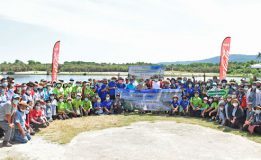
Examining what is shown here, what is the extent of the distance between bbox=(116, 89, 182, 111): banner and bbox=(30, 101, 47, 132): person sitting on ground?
4.96m

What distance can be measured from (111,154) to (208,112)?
296 inches

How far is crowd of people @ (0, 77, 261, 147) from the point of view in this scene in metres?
10.4

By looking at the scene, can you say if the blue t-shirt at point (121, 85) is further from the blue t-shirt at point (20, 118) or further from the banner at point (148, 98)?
the blue t-shirt at point (20, 118)

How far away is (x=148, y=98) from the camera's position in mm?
16688

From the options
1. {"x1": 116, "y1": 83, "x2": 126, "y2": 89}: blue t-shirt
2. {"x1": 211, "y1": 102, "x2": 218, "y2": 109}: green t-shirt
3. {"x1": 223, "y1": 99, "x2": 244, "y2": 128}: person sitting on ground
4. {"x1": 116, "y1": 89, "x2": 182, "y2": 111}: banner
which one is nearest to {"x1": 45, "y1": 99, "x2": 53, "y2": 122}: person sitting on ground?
{"x1": 116, "y1": 89, "x2": 182, "y2": 111}: banner

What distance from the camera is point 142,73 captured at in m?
19.6

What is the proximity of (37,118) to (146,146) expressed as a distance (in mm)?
4773

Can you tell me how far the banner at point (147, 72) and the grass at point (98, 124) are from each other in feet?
11.7

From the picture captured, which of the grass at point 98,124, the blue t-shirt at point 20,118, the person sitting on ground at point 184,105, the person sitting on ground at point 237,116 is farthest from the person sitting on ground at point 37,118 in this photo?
the person sitting on ground at point 237,116

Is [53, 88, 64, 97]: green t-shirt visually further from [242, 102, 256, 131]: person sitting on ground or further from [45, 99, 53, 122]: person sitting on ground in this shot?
[242, 102, 256, 131]: person sitting on ground

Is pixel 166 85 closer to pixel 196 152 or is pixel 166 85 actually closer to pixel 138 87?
pixel 138 87

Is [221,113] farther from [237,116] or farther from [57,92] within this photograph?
[57,92]

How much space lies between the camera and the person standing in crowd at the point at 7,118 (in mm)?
9789

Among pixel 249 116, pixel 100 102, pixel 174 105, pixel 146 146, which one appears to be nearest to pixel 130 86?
pixel 100 102
